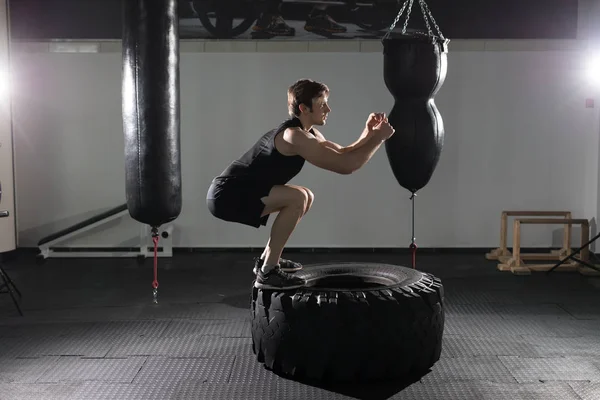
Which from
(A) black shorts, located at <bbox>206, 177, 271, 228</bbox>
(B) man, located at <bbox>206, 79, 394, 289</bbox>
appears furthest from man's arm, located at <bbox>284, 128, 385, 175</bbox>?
(A) black shorts, located at <bbox>206, 177, 271, 228</bbox>

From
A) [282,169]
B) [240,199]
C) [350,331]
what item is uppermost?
[282,169]

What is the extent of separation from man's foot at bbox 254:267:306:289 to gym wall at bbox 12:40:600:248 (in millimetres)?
3160

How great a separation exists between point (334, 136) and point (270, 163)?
3.24 metres

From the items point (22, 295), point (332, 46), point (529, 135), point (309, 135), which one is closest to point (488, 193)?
point (529, 135)

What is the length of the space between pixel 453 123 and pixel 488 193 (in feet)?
2.47

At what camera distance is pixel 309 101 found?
2.79 metres

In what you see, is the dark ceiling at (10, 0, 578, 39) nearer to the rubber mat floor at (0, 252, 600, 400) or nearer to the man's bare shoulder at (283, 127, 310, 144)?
the rubber mat floor at (0, 252, 600, 400)

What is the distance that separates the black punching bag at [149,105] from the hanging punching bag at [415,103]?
1.24 m

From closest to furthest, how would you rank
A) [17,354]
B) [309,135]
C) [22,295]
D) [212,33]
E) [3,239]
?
[309,135] < [17,354] < [22,295] < [3,239] < [212,33]

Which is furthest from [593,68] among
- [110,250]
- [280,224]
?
[110,250]

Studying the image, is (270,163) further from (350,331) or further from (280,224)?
(350,331)

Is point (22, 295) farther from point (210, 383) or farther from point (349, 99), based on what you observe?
point (349, 99)

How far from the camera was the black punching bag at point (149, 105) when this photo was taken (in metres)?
3.48

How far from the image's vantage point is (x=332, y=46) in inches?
233
